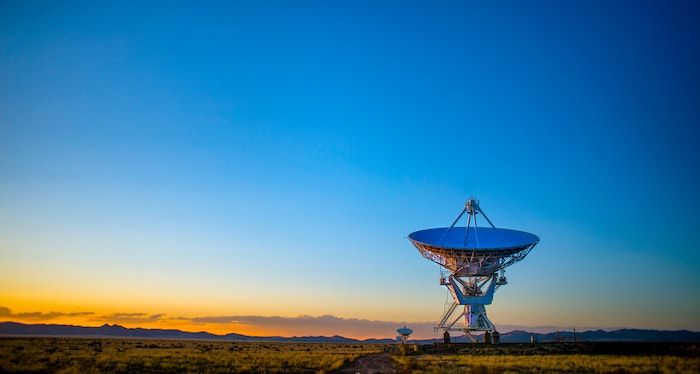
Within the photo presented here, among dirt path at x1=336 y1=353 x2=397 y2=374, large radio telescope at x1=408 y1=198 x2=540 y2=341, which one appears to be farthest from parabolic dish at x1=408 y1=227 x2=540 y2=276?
dirt path at x1=336 y1=353 x2=397 y2=374

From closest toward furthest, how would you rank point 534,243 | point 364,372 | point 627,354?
point 364,372
point 627,354
point 534,243

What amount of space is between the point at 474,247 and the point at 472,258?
3.83 ft

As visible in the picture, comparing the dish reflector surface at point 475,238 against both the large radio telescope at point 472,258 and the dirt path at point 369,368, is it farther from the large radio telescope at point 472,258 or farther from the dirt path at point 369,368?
the dirt path at point 369,368

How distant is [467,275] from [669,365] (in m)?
27.1

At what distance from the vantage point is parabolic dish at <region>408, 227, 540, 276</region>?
180 ft

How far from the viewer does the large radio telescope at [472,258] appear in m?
54.9

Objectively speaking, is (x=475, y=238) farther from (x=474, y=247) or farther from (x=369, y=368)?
(x=369, y=368)

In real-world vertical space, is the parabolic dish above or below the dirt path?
above

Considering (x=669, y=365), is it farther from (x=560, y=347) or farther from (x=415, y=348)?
(x=415, y=348)

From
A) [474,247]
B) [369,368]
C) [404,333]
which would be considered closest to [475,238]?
[474,247]

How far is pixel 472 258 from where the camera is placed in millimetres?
55250

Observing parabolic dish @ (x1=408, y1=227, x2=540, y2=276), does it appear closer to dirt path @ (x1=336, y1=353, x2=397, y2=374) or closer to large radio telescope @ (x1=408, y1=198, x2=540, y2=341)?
large radio telescope @ (x1=408, y1=198, x2=540, y2=341)

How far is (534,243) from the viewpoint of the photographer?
2157 inches

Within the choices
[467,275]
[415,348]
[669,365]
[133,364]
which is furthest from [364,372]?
[467,275]
